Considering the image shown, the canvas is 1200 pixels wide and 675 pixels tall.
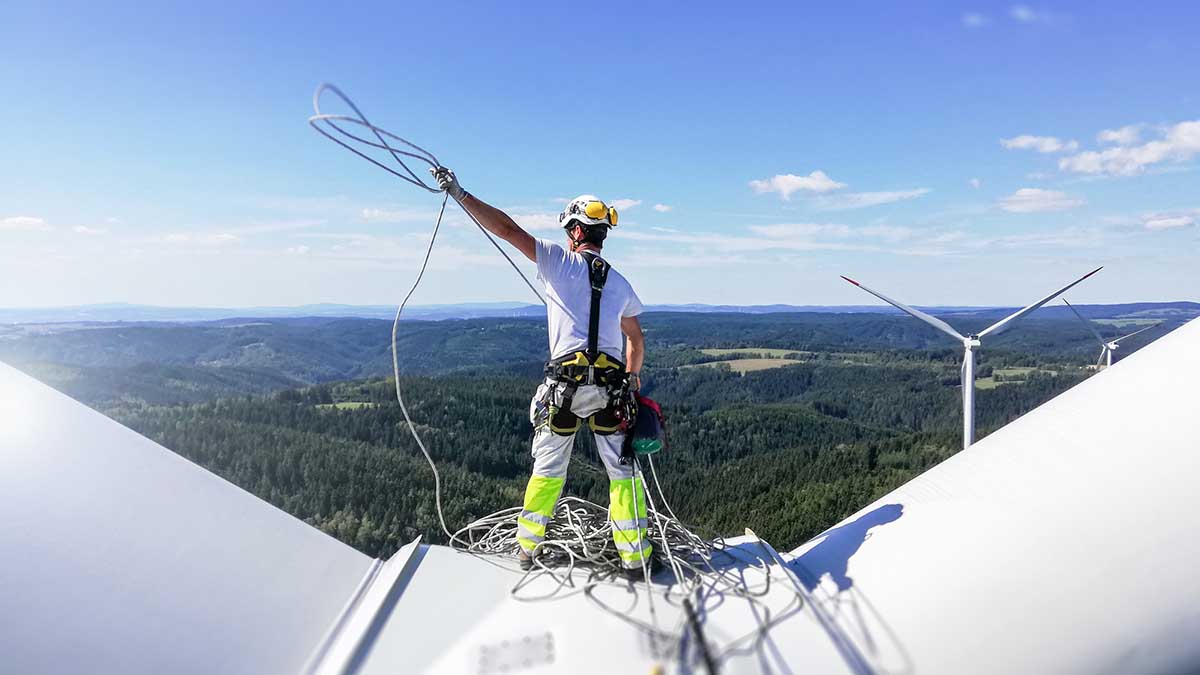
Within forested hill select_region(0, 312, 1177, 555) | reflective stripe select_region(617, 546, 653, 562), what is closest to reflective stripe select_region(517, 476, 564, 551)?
reflective stripe select_region(617, 546, 653, 562)

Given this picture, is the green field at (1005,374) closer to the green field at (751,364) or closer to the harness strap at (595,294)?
the green field at (751,364)

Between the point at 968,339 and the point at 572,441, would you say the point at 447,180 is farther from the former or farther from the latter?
the point at 968,339

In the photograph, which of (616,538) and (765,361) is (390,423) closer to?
(616,538)

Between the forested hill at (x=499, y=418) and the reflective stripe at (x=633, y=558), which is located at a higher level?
the reflective stripe at (x=633, y=558)

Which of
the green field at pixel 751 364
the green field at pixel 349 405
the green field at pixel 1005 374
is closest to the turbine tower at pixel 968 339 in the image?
the green field at pixel 349 405

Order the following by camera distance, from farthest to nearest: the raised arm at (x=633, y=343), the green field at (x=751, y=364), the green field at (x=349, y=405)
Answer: the green field at (x=751, y=364)
the green field at (x=349, y=405)
the raised arm at (x=633, y=343)

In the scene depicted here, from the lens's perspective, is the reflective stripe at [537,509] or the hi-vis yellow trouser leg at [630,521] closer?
the hi-vis yellow trouser leg at [630,521]

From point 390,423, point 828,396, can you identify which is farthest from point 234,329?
point 828,396
